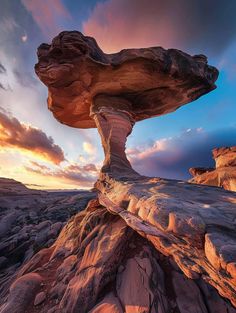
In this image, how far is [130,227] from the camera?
5.70 metres

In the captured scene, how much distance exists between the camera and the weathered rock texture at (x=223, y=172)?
11.0 meters

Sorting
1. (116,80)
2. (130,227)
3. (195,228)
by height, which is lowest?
(130,227)

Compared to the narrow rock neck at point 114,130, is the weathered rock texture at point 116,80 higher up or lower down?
higher up

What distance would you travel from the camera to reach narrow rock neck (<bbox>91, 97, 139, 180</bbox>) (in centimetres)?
842

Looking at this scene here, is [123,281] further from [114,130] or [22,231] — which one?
[22,231]

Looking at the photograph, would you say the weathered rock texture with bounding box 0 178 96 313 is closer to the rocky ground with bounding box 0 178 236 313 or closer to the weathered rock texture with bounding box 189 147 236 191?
the rocky ground with bounding box 0 178 236 313

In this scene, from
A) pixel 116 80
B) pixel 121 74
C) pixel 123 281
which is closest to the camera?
pixel 123 281

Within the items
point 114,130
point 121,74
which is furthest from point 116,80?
point 114,130

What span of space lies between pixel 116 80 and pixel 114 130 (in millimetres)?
2864

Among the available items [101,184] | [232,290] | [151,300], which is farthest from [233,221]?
[101,184]

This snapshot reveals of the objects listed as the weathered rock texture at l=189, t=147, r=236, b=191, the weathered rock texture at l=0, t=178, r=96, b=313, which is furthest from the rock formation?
the weathered rock texture at l=189, t=147, r=236, b=191

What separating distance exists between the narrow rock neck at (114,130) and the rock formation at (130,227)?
58mm

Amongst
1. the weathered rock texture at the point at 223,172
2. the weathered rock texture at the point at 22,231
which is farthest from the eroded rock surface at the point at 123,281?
the weathered rock texture at the point at 223,172

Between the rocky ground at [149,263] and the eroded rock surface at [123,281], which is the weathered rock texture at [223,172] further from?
the eroded rock surface at [123,281]
